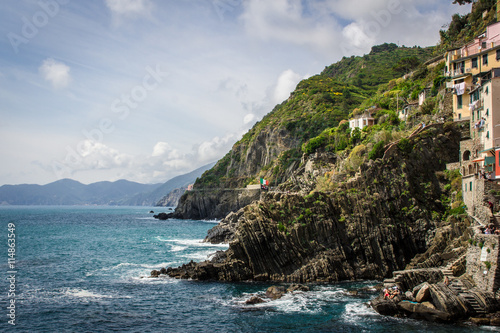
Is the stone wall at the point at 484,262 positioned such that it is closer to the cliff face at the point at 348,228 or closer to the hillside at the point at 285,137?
the cliff face at the point at 348,228

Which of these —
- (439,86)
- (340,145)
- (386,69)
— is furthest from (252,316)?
(386,69)

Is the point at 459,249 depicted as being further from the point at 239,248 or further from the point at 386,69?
the point at 386,69

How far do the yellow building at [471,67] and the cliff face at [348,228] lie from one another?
486 cm

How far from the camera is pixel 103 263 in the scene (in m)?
58.6

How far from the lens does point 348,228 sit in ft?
155

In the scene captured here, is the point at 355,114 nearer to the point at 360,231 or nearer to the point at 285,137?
the point at 360,231

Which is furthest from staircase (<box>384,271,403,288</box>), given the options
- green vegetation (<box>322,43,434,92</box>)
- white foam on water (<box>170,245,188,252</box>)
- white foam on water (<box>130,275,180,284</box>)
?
green vegetation (<box>322,43,434,92</box>)

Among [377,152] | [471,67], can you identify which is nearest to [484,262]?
[377,152]

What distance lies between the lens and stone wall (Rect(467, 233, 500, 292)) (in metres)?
30.5

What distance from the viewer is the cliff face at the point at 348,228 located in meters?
44.8

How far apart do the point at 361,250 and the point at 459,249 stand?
1029 cm

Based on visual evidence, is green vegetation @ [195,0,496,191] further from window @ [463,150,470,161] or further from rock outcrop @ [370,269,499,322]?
rock outcrop @ [370,269,499,322]

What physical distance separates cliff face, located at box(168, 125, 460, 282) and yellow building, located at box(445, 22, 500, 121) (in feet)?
16.0

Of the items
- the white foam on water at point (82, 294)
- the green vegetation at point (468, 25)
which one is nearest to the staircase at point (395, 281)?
the white foam on water at point (82, 294)
